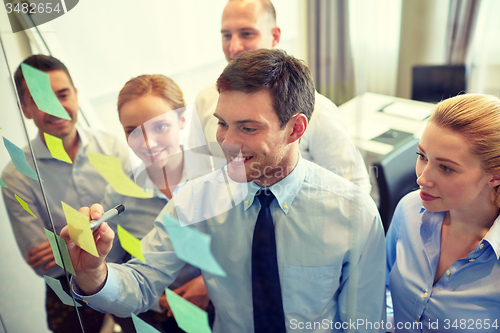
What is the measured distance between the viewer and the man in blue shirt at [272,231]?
1.56 feet

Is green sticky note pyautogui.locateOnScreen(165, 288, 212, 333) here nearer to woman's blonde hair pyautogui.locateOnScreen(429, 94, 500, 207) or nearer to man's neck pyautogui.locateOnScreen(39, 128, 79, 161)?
man's neck pyautogui.locateOnScreen(39, 128, 79, 161)

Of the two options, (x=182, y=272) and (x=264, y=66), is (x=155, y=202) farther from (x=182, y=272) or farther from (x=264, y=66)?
(x=264, y=66)

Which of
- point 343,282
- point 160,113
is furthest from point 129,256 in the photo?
point 343,282

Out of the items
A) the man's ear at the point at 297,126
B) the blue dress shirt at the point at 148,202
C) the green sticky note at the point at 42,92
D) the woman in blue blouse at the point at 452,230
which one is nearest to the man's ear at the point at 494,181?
the woman in blue blouse at the point at 452,230

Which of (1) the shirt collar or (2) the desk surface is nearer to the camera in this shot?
(2) the desk surface

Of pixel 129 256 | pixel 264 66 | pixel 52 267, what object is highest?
pixel 264 66

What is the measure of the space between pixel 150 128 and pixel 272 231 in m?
0.25

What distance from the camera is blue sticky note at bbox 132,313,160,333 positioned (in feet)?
1.72

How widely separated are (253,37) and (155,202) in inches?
11.6

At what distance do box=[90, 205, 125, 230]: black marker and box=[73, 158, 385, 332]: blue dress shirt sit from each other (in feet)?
0.19

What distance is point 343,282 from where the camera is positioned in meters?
0.58

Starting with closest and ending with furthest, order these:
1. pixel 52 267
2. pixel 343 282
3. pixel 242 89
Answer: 1. pixel 242 89
2. pixel 343 282
3. pixel 52 267

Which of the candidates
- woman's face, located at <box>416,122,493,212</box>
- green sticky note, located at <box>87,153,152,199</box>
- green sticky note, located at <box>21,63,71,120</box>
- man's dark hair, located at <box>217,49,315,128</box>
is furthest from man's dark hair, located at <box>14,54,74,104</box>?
woman's face, located at <box>416,122,493,212</box>

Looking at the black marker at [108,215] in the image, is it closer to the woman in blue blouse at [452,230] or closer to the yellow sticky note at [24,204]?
the yellow sticky note at [24,204]
